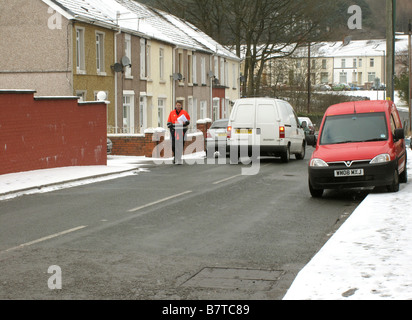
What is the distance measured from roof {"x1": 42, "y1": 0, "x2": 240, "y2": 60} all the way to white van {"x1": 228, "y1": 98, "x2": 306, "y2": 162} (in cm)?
979

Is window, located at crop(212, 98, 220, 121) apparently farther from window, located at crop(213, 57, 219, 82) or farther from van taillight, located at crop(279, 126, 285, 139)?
van taillight, located at crop(279, 126, 285, 139)

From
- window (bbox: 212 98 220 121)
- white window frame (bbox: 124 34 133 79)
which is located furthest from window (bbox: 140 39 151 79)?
window (bbox: 212 98 220 121)

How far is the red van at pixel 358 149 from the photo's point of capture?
14.2 m

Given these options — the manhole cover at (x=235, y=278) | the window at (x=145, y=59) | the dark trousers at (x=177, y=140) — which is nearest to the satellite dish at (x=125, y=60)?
A: the window at (x=145, y=59)

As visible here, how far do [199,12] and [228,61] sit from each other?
5163 millimetres

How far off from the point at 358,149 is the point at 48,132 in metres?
9.91

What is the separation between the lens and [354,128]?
50.8 ft

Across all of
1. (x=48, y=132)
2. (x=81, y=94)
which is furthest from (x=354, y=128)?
(x=81, y=94)

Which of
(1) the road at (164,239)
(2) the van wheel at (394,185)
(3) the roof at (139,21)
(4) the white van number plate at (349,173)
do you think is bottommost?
(1) the road at (164,239)

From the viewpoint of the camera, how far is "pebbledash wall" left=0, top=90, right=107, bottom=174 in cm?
1858

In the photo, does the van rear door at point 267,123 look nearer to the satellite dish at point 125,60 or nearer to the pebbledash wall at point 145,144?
the pebbledash wall at point 145,144

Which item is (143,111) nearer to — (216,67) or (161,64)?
(161,64)

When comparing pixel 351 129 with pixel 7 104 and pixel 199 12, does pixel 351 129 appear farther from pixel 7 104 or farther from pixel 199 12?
pixel 199 12

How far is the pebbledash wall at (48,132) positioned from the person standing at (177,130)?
8.02ft
